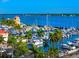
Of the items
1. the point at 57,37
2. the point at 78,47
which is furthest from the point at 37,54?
the point at 78,47

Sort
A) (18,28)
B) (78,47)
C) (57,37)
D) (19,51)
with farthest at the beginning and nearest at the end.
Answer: (18,28) → (78,47) → (57,37) → (19,51)

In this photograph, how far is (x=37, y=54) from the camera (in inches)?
323

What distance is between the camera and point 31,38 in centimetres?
1182

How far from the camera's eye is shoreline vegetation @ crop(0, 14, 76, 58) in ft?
28.1

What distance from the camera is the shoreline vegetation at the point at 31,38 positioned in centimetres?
857

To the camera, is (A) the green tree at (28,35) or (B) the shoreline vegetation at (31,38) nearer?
(B) the shoreline vegetation at (31,38)

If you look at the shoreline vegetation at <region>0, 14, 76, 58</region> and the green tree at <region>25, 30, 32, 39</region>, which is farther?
the green tree at <region>25, 30, 32, 39</region>

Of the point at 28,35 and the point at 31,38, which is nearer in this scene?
the point at 31,38

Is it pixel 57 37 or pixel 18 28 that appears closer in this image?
pixel 57 37

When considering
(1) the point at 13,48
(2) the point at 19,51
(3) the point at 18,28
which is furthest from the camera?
(3) the point at 18,28

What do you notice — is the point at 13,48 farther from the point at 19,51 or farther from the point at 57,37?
the point at 57,37

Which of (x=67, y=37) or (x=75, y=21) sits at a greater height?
(x=75, y=21)

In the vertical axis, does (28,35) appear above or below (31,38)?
above

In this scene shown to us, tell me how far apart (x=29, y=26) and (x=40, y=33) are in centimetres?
151
